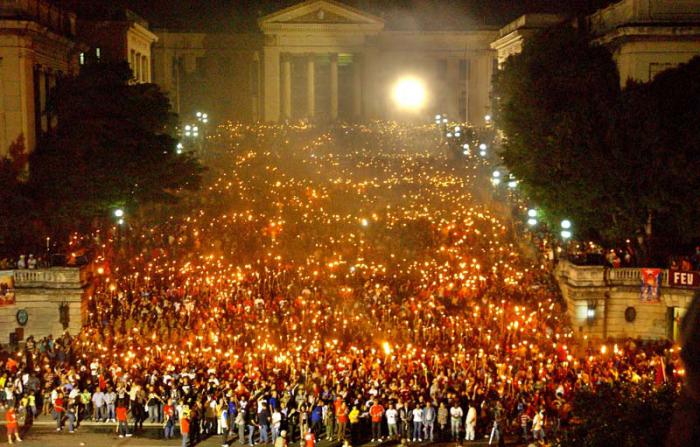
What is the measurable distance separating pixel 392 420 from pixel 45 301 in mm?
17041

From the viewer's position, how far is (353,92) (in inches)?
3314

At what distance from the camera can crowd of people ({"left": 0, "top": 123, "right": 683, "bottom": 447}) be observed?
79.0 feet

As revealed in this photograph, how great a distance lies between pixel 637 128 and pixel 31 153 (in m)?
31.3

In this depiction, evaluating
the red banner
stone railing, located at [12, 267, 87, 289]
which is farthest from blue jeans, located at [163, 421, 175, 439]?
the red banner

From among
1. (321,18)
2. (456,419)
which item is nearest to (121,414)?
(456,419)

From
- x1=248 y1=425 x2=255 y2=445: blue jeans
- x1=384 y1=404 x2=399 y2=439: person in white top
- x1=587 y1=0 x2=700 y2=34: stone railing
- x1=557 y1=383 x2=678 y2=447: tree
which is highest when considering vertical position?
x1=587 y1=0 x2=700 y2=34: stone railing

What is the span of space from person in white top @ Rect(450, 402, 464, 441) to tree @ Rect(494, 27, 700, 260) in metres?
15.8

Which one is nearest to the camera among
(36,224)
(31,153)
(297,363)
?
(297,363)

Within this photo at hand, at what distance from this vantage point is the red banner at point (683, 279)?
32.5 metres

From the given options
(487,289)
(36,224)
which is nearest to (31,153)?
(36,224)

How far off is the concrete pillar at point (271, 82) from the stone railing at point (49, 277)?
48.9 metres

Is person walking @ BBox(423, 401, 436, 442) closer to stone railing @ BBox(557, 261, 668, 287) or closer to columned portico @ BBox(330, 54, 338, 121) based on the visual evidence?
stone railing @ BBox(557, 261, 668, 287)

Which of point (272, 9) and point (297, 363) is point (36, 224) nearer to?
point (297, 363)

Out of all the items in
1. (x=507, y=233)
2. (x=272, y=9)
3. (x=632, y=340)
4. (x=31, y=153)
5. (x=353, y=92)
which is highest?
(x=272, y=9)
